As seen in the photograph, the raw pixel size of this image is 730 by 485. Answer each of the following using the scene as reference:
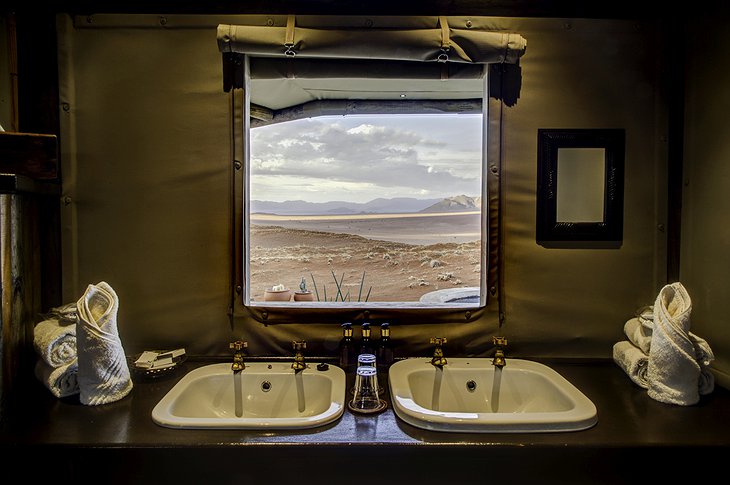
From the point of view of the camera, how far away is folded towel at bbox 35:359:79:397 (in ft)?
3.74

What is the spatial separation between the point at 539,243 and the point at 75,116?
1.57m

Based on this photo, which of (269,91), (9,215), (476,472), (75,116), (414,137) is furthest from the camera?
(414,137)

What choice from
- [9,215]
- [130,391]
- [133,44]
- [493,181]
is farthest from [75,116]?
[493,181]

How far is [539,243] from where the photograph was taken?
4.65 feet

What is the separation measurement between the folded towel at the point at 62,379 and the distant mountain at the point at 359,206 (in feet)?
3.77

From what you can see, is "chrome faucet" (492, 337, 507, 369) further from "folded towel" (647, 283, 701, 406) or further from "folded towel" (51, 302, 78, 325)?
"folded towel" (51, 302, 78, 325)

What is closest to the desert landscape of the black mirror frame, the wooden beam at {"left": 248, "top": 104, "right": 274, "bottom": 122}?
the wooden beam at {"left": 248, "top": 104, "right": 274, "bottom": 122}

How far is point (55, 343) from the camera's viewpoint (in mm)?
1165

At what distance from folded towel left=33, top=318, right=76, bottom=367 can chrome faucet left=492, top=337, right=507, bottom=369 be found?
48.0 inches

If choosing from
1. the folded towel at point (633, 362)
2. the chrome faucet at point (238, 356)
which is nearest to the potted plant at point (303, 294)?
the chrome faucet at point (238, 356)

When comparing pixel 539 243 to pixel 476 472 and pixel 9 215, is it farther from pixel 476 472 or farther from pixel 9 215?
pixel 9 215

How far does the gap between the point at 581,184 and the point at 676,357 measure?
0.58 metres

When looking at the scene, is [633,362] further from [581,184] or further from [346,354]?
[346,354]

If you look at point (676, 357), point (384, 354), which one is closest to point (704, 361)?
point (676, 357)
